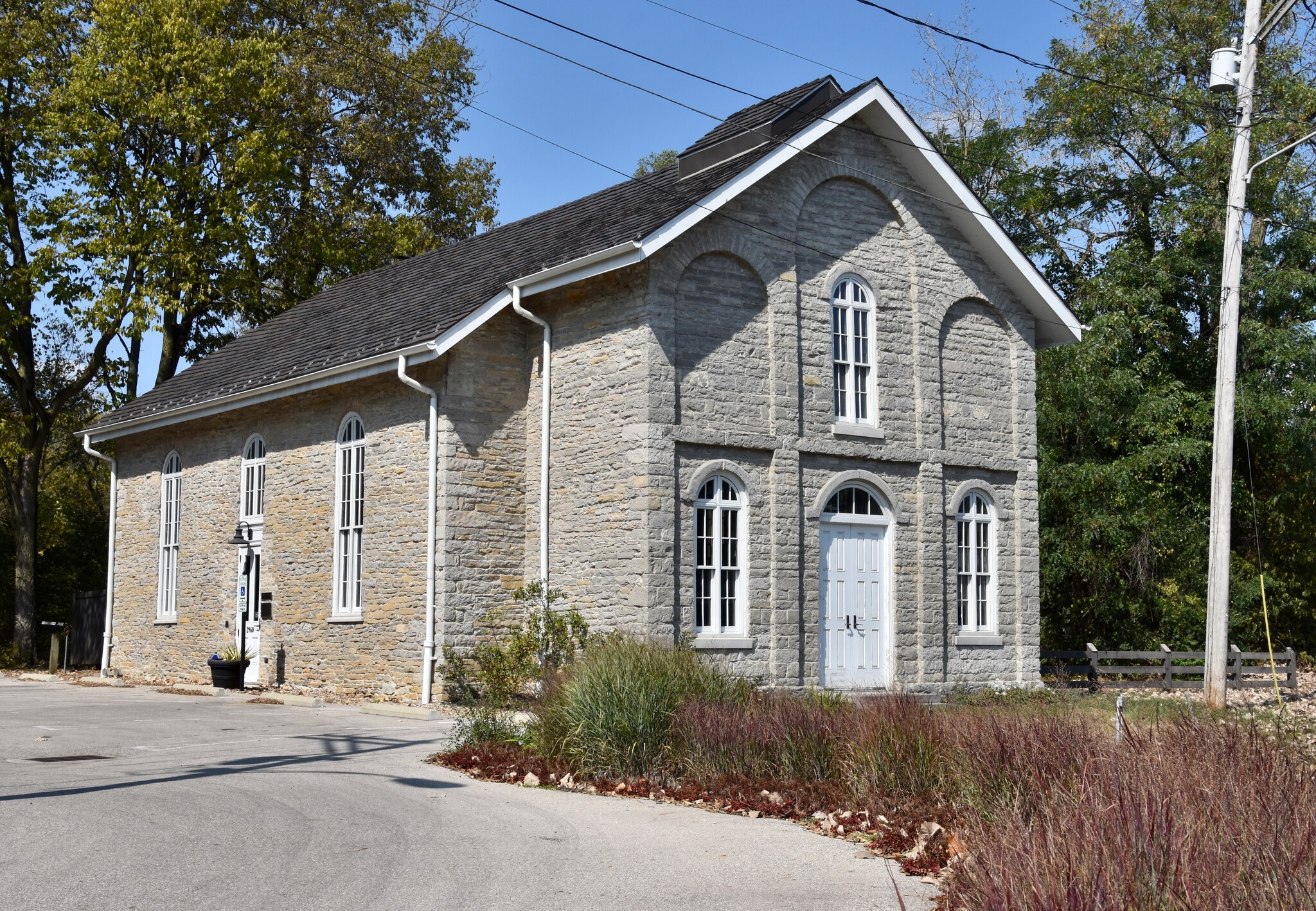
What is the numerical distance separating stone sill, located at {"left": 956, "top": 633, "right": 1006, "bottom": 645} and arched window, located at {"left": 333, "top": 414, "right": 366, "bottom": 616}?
962 cm

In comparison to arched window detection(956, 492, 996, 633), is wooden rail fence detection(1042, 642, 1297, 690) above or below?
below

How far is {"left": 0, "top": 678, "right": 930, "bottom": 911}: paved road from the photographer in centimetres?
745

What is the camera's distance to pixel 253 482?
80.6 ft

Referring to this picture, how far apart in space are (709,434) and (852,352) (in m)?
3.27

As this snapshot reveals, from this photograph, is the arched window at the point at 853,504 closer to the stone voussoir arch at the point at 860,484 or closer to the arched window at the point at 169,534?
the stone voussoir arch at the point at 860,484

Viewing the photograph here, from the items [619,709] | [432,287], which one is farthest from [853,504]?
[619,709]

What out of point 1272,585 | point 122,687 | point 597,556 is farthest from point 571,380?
point 1272,585

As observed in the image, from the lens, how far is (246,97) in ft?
108

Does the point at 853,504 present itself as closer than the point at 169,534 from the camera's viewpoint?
Yes

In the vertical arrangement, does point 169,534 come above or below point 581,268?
below

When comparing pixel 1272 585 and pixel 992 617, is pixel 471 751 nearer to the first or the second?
pixel 992 617

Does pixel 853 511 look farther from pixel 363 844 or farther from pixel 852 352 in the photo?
pixel 363 844

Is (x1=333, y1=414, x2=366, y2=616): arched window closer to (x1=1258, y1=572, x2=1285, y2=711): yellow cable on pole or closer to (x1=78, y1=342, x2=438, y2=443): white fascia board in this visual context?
(x1=78, y1=342, x2=438, y2=443): white fascia board

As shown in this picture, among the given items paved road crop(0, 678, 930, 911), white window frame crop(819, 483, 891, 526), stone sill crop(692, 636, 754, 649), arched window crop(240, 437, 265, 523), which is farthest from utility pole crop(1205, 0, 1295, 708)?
arched window crop(240, 437, 265, 523)
